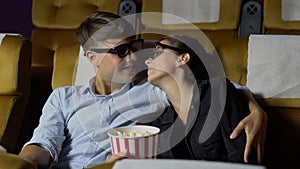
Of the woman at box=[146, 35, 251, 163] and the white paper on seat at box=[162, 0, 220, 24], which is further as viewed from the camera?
the white paper on seat at box=[162, 0, 220, 24]

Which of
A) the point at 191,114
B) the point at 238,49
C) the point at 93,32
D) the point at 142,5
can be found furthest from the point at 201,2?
the point at 191,114

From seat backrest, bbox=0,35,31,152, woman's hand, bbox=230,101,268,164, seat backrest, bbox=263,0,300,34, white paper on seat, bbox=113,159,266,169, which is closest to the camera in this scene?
white paper on seat, bbox=113,159,266,169

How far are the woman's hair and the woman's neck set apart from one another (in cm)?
4

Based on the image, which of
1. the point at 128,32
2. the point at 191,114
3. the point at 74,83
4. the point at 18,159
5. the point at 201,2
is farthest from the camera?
the point at 201,2

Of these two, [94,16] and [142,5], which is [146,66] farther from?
[142,5]

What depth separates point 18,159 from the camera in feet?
5.09

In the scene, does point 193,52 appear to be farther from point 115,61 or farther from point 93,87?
point 93,87

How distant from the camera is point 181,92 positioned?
5.72 ft

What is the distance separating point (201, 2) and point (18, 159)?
55.0 inches

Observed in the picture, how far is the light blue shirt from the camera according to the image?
1.85m

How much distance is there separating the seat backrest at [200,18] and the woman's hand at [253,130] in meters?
0.95

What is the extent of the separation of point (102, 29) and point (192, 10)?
2.76 ft

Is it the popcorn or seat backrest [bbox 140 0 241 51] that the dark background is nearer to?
seat backrest [bbox 140 0 241 51]

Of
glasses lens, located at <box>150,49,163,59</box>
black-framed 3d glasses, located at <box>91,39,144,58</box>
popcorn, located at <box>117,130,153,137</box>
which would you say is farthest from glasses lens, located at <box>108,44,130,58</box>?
popcorn, located at <box>117,130,153,137</box>
